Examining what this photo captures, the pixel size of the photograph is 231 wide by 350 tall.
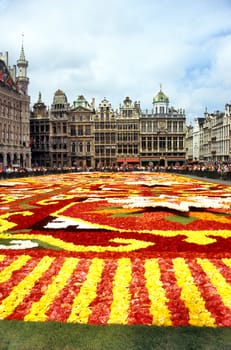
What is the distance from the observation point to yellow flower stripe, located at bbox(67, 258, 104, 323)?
4.48 metres

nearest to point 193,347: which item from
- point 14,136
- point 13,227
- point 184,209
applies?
point 13,227

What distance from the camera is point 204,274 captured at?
5785 millimetres

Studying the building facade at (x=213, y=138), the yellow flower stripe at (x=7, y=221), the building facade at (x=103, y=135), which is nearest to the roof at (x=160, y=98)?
the building facade at (x=103, y=135)

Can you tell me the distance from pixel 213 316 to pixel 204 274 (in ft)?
4.42

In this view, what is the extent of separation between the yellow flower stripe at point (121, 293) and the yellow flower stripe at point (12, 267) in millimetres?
1594

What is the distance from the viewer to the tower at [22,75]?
263 ft

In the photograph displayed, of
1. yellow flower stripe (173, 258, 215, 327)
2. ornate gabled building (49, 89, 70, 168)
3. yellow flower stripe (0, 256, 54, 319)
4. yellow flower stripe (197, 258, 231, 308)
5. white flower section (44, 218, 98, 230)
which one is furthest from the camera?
ornate gabled building (49, 89, 70, 168)

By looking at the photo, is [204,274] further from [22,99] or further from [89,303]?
[22,99]

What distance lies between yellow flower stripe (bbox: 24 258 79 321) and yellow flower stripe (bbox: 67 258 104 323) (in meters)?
0.30

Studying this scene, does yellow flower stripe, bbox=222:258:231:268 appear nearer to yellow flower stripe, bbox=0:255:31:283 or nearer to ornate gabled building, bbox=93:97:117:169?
yellow flower stripe, bbox=0:255:31:283

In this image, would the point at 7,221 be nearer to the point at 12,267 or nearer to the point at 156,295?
the point at 12,267

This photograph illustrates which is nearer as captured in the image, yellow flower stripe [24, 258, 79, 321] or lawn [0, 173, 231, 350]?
lawn [0, 173, 231, 350]

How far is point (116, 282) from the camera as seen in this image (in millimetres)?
5500

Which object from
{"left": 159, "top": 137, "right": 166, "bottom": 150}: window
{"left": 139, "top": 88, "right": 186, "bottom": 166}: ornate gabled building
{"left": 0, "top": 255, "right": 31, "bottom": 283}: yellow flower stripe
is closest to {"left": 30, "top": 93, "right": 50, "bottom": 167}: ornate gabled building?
{"left": 139, "top": 88, "right": 186, "bottom": 166}: ornate gabled building
